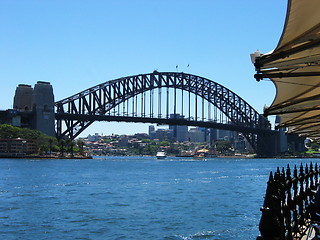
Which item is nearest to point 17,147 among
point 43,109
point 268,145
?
point 43,109

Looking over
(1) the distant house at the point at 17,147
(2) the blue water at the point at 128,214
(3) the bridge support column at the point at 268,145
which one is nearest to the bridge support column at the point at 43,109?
(1) the distant house at the point at 17,147

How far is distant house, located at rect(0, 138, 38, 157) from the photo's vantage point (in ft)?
290

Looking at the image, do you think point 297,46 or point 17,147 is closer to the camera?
point 297,46

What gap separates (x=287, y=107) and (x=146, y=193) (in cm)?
2012

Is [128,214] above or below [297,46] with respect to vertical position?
below

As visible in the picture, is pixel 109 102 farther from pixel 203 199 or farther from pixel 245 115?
pixel 203 199

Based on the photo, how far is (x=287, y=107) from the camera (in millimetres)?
7383

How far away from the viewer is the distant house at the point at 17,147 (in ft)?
290

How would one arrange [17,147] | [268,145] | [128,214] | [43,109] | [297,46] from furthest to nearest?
1. [268,145]
2. [17,147]
3. [43,109]
4. [128,214]
5. [297,46]

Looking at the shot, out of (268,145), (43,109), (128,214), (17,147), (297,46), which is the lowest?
(128,214)

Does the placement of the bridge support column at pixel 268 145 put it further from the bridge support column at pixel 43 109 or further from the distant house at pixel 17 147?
the distant house at pixel 17 147

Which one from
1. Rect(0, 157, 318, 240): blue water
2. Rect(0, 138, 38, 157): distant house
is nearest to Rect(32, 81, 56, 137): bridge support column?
Rect(0, 138, 38, 157): distant house

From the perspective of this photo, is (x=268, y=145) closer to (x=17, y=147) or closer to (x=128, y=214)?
(x=17, y=147)

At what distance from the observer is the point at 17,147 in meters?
89.5
